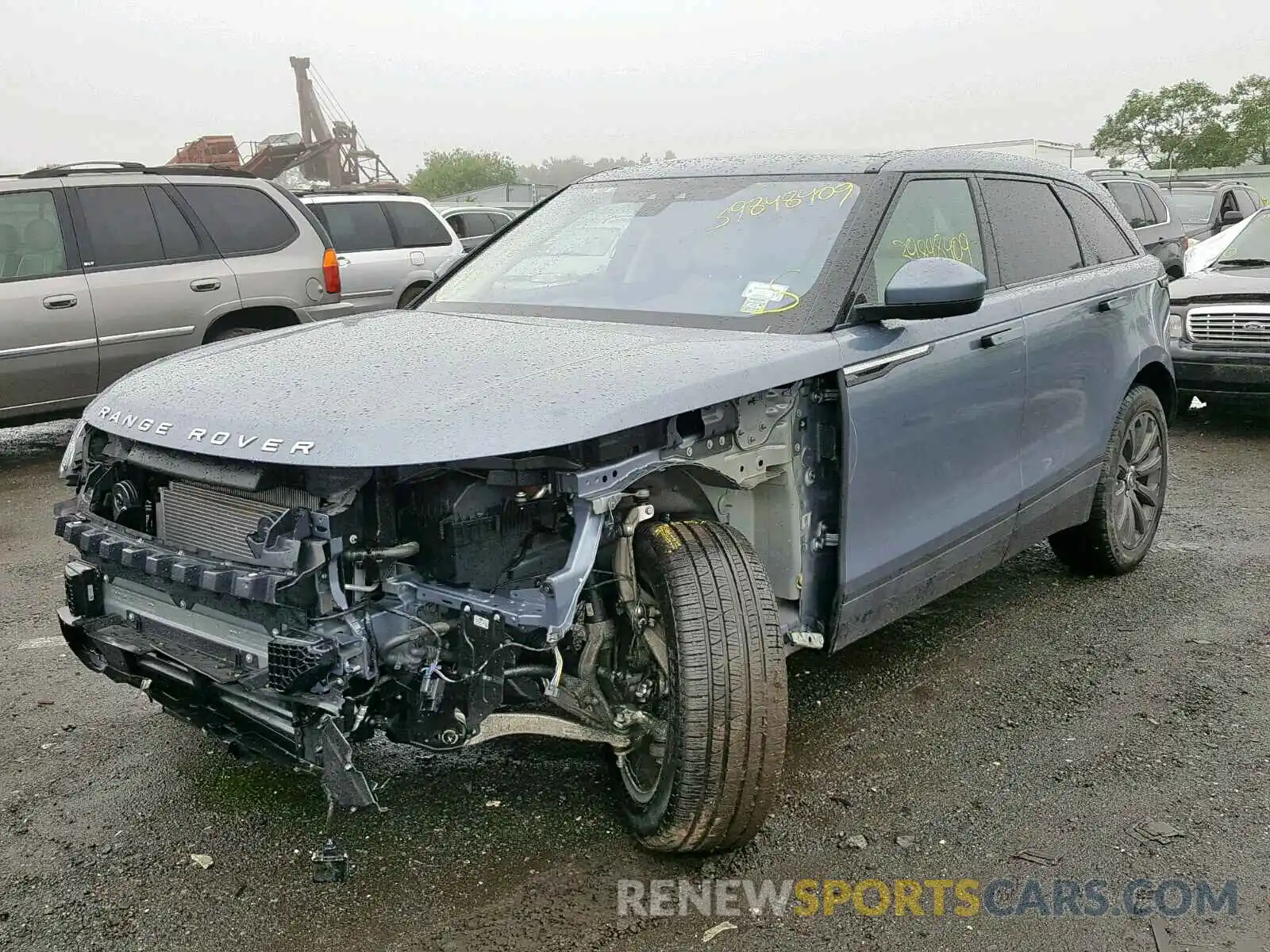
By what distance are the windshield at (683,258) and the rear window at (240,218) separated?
4373 millimetres

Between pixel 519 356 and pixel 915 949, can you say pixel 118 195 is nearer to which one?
pixel 519 356

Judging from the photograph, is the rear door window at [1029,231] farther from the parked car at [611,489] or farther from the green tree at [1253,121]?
the green tree at [1253,121]

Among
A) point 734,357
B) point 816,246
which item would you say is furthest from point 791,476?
point 816,246

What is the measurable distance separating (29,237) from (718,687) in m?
6.49

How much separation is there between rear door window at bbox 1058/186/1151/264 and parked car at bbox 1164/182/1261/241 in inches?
453

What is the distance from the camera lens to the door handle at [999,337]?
374 centimetres

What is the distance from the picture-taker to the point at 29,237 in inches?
289

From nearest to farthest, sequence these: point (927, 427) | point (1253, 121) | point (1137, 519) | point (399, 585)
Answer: point (399, 585) < point (927, 427) < point (1137, 519) < point (1253, 121)

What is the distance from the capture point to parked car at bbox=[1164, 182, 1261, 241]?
609 inches

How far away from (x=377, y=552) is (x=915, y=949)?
1.52 meters

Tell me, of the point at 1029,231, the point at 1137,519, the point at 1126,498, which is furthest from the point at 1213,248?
the point at 1029,231

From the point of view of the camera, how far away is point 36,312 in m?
7.17

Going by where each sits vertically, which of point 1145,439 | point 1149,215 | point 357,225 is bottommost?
point 1145,439

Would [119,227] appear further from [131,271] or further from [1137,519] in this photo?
[1137,519]
